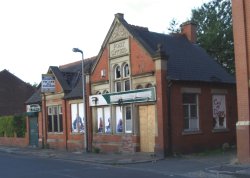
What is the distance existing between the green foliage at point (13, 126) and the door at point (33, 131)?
1608 mm

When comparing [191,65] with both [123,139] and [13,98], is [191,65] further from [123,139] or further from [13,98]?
[13,98]

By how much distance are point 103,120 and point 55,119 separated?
6.86 meters

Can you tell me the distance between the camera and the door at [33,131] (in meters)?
38.2

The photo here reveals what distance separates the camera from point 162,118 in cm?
2423

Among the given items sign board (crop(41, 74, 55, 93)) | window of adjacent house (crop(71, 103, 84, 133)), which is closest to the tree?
sign board (crop(41, 74, 55, 93))

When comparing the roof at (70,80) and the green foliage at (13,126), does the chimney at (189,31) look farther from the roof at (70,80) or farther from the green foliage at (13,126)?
the green foliage at (13,126)

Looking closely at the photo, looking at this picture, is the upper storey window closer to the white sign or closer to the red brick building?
the white sign

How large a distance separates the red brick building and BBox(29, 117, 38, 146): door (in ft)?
72.2

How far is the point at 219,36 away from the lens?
135ft

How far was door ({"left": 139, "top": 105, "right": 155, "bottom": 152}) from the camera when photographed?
25234 mm

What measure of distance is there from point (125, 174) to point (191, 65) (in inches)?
426

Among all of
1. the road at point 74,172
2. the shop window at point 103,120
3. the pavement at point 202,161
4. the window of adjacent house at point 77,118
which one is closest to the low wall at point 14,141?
the window of adjacent house at point 77,118

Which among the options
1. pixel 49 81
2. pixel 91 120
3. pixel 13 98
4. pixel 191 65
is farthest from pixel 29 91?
pixel 191 65

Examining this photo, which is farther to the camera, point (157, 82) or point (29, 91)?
point (29, 91)
